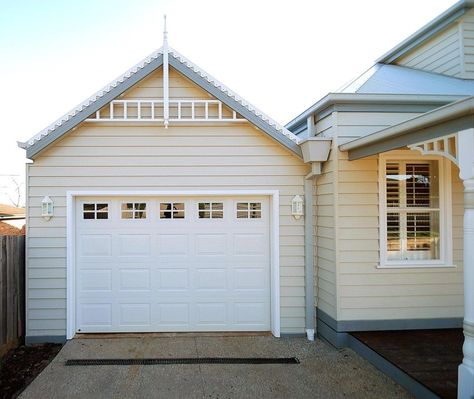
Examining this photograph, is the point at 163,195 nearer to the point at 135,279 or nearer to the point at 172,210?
the point at 172,210

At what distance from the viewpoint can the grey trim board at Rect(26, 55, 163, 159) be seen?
631 centimetres

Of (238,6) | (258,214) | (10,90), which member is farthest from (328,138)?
(10,90)

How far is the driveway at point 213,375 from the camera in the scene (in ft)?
15.5

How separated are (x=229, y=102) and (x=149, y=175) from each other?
5.51 feet

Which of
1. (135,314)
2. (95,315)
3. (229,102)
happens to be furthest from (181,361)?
(229,102)

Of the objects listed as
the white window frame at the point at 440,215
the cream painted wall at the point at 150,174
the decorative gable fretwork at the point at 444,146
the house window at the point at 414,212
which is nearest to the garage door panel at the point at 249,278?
the cream painted wall at the point at 150,174

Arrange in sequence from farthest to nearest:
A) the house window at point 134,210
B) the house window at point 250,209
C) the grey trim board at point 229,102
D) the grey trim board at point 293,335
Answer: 1. the house window at point 250,209
2. the house window at point 134,210
3. the grey trim board at point 293,335
4. the grey trim board at point 229,102

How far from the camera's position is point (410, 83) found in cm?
746

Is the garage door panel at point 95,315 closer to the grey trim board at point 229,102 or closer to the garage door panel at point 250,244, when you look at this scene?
the garage door panel at point 250,244

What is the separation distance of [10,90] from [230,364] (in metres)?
19.8

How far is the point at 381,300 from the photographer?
20.2ft

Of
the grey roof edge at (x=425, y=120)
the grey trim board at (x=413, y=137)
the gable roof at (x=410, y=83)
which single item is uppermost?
the gable roof at (x=410, y=83)

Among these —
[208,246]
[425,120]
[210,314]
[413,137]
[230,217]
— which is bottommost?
[210,314]

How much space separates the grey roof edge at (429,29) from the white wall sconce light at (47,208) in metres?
7.54
